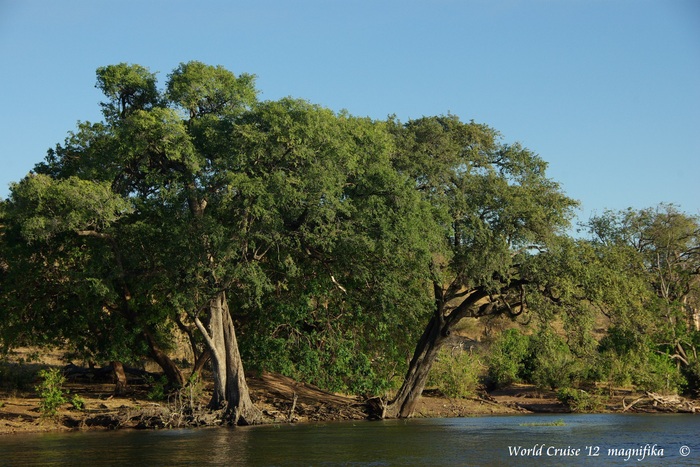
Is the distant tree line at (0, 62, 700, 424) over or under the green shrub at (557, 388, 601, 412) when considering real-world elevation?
over

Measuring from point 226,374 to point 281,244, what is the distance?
6059mm

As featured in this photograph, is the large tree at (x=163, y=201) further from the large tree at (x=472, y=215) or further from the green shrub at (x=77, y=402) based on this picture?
the large tree at (x=472, y=215)

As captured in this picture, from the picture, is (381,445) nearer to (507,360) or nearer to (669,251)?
(507,360)

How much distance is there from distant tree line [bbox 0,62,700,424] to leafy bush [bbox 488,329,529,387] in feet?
32.7

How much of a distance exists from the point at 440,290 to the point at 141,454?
17.7 metres

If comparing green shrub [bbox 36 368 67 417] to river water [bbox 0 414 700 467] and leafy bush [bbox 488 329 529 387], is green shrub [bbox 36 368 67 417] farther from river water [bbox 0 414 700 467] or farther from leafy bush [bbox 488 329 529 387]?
leafy bush [bbox 488 329 529 387]

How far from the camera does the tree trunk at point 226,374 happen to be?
3155 centimetres

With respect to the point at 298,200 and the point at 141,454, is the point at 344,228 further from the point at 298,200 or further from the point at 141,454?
the point at 141,454

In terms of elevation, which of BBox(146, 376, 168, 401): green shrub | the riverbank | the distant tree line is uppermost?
the distant tree line

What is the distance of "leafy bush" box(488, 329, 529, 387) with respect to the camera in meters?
46.3

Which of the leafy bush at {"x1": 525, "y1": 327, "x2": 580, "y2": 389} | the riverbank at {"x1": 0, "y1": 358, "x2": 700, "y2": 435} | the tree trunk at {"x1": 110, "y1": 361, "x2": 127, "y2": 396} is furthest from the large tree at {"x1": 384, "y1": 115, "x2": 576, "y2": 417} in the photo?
the tree trunk at {"x1": 110, "y1": 361, "x2": 127, "y2": 396}

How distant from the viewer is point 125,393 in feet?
120

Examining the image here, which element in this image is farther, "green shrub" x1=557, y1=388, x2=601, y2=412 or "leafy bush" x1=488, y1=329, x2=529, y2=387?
"leafy bush" x1=488, y1=329, x2=529, y2=387

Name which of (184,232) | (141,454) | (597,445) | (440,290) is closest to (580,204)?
(440,290)
